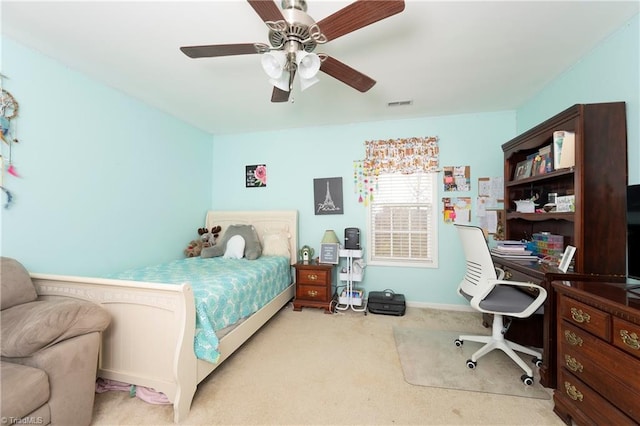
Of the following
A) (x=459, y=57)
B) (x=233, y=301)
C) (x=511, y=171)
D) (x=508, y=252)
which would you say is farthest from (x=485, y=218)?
(x=233, y=301)

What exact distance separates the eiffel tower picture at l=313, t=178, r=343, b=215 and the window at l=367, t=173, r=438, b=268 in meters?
0.45

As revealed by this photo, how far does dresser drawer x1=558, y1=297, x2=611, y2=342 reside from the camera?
1.17 m

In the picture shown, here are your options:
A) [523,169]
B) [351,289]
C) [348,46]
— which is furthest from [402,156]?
[351,289]

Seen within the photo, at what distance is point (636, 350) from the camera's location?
104 centimetres

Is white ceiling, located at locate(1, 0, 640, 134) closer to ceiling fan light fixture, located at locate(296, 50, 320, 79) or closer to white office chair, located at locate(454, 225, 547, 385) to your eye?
ceiling fan light fixture, located at locate(296, 50, 320, 79)

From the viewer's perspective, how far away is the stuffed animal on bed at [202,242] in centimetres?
322

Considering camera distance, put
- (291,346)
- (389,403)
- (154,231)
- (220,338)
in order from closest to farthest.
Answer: (389,403) < (220,338) < (291,346) < (154,231)

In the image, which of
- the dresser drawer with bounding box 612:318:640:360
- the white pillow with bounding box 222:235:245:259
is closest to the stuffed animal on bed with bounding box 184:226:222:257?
the white pillow with bounding box 222:235:245:259

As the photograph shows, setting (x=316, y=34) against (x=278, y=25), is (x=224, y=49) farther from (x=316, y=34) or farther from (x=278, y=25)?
(x=316, y=34)

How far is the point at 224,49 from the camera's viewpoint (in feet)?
4.47

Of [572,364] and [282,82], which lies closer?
[572,364]

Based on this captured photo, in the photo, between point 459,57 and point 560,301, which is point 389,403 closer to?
point 560,301

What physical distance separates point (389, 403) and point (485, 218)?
236cm

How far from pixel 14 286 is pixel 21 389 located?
2.33ft
